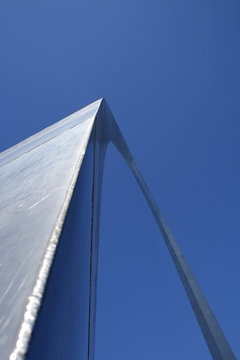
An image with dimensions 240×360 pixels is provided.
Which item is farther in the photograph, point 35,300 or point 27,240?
point 27,240

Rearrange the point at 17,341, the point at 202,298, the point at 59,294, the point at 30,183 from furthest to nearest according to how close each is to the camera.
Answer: the point at 202,298
the point at 30,183
the point at 59,294
the point at 17,341

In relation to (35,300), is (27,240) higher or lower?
higher

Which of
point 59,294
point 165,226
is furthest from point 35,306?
point 165,226

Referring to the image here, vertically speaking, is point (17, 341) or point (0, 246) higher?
point (0, 246)

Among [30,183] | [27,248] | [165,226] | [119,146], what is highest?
[119,146]

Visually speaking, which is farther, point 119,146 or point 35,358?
point 119,146

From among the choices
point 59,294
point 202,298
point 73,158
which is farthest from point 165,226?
point 59,294

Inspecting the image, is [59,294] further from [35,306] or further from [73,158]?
[73,158]

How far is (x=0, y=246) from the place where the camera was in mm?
891

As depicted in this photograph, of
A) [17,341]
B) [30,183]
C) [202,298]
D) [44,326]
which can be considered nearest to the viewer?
[17,341]

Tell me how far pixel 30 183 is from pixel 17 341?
106cm

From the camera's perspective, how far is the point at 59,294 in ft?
2.65

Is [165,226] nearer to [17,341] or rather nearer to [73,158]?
[73,158]

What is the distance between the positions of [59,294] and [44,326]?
0.20m
